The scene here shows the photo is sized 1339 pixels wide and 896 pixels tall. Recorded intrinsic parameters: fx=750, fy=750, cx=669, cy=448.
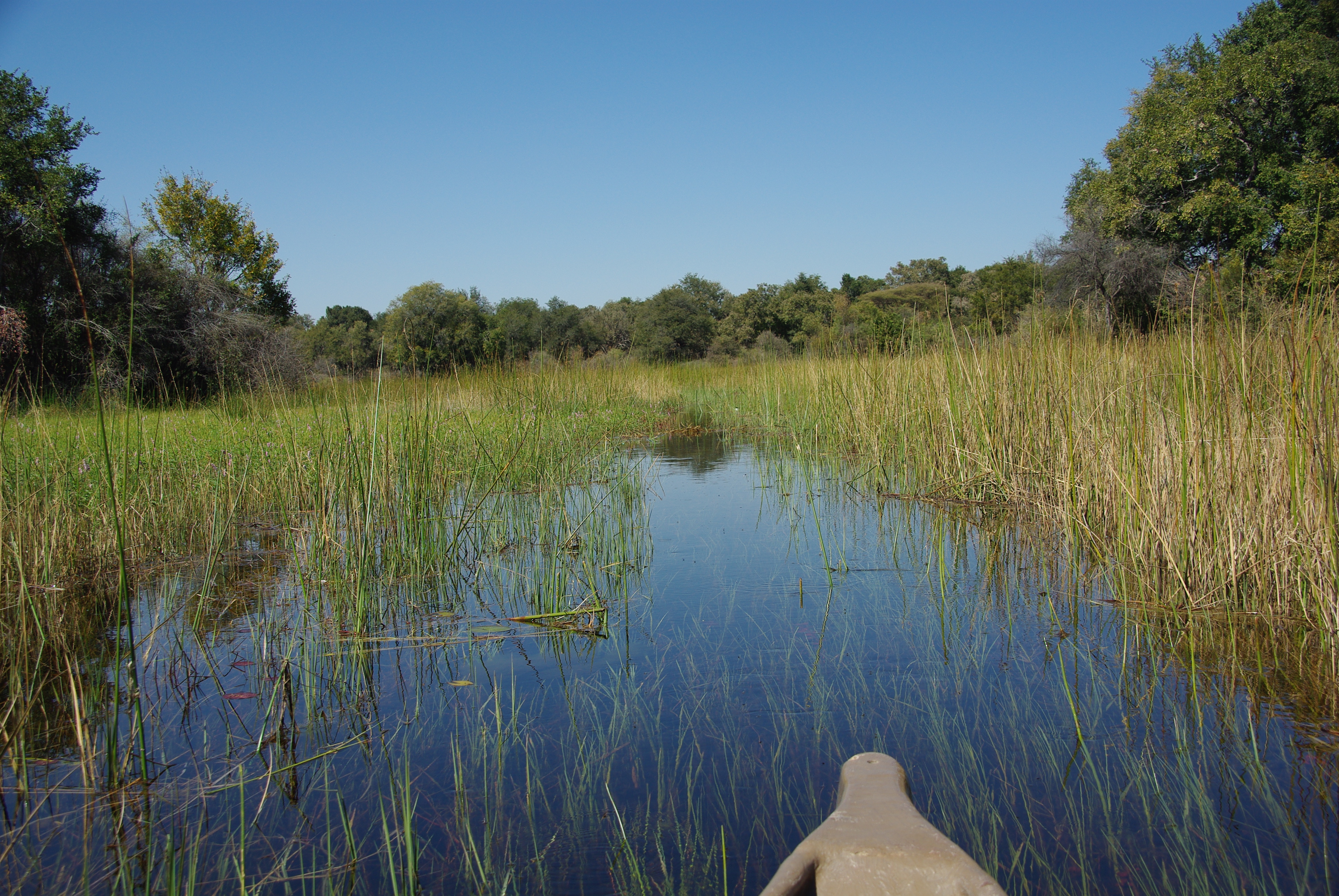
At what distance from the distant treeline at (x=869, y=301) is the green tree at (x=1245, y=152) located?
44mm

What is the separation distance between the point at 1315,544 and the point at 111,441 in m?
5.94

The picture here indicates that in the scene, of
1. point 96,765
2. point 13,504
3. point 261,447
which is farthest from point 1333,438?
point 261,447

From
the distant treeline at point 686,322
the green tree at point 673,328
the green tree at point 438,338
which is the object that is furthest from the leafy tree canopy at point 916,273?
the green tree at point 438,338

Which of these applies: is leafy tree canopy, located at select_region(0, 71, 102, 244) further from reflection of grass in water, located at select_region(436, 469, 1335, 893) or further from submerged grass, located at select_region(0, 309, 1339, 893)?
reflection of grass in water, located at select_region(436, 469, 1335, 893)

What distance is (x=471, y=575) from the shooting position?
3.49 metres

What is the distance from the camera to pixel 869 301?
688 inches

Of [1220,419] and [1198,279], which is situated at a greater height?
[1198,279]

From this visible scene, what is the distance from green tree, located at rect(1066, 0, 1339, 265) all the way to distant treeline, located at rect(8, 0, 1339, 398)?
0.15ft

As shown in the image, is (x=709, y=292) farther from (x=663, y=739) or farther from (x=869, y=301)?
(x=663, y=739)

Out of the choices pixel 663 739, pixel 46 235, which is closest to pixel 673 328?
pixel 46 235

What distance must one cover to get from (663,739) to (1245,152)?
1976 cm

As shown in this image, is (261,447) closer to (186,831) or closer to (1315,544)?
(186,831)

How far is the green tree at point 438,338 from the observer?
13.0ft

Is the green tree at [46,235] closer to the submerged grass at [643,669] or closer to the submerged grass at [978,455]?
the submerged grass at [978,455]
